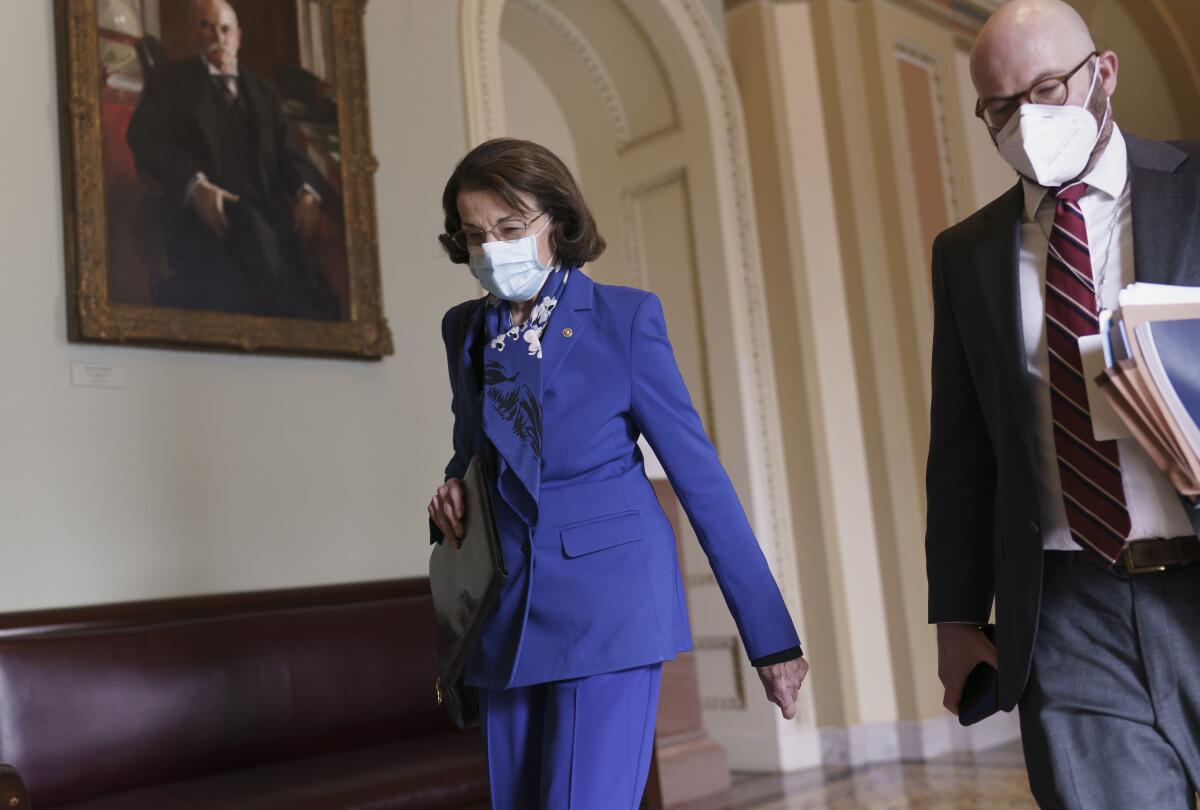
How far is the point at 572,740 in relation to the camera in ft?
5.90

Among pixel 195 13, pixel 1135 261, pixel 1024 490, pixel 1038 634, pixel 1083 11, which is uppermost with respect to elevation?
pixel 1083 11

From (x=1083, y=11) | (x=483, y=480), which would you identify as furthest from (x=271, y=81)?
(x=1083, y=11)

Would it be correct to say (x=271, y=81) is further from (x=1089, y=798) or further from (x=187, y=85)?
(x=1089, y=798)

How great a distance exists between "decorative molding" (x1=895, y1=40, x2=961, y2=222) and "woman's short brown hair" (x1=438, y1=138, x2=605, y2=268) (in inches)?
214

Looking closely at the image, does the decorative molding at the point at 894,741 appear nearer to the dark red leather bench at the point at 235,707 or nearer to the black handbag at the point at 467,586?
the dark red leather bench at the point at 235,707

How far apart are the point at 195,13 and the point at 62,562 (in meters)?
1.97

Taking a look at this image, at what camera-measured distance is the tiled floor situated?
4.86m

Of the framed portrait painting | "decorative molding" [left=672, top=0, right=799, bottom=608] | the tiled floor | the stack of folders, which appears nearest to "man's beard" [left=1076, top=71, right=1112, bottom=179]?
the stack of folders

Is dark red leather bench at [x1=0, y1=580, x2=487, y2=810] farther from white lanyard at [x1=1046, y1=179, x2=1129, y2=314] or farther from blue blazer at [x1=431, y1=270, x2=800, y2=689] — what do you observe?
white lanyard at [x1=1046, y1=179, x2=1129, y2=314]

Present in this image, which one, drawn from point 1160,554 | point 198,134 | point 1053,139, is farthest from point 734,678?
point 1053,139

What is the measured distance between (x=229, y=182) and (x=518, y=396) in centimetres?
269

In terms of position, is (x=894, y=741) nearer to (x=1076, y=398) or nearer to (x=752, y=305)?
(x=752, y=305)

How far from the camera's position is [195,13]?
427cm

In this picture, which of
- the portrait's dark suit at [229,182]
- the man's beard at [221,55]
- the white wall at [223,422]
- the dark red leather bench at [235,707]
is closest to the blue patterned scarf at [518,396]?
the dark red leather bench at [235,707]
